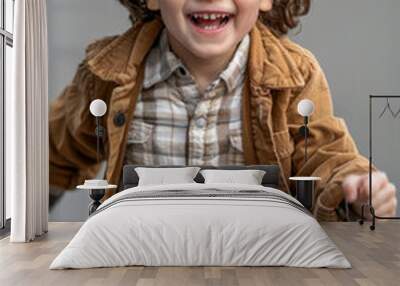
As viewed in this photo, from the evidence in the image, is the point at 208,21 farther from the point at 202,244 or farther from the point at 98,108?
the point at 202,244

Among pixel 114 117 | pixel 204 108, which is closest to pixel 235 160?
pixel 204 108

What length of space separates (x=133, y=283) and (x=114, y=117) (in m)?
2.99

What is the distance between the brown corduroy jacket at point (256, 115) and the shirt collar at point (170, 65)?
0.07 m

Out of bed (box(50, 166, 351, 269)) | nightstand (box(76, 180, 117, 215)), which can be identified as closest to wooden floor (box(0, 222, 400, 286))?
bed (box(50, 166, 351, 269))

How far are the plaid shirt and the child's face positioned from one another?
158 mm

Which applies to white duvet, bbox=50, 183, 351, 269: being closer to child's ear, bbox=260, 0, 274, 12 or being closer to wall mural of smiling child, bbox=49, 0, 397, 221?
wall mural of smiling child, bbox=49, 0, 397, 221

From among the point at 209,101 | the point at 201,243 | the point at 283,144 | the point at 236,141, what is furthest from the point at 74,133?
the point at 201,243

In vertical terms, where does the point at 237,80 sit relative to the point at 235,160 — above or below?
above

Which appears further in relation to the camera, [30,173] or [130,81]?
[130,81]

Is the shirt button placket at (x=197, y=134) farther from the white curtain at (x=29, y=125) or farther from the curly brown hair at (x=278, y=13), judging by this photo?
the white curtain at (x=29, y=125)

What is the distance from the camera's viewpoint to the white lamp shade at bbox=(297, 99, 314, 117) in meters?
6.37

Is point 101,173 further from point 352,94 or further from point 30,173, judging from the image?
point 352,94

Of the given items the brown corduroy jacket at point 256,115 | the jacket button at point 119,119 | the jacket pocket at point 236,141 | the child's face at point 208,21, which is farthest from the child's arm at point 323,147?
the jacket button at point 119,119

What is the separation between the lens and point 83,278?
3.96 meters
